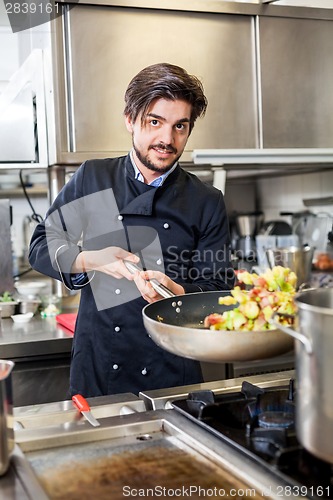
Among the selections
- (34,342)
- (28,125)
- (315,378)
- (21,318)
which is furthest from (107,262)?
(28,125)

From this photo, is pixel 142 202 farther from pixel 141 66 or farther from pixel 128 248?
pixel 141 66

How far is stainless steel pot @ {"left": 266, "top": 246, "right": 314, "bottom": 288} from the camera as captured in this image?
2943 mm

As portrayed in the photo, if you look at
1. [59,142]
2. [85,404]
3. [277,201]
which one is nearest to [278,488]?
[85,404]

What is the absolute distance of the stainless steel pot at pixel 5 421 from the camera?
91cm

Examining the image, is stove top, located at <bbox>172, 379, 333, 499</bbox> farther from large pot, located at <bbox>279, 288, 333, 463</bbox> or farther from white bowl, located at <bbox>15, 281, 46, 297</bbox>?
white bowl, located at <bbox>15, 281, 46, 297</bbox>

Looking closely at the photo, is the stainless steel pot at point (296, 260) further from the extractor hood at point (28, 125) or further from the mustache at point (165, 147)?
the mustache at point (165, 147)

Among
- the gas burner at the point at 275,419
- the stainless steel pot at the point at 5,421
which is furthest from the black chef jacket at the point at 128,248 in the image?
the stainless steel pot at the point at 5,421

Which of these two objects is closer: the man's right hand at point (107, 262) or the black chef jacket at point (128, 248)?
the man's right hand at point (107, 262)

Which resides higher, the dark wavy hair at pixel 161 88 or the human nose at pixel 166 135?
the dark wavy hair at pixel 161 88

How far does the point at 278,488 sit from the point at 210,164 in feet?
6.83

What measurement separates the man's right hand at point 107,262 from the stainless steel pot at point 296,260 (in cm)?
138

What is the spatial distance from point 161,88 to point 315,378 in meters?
1.21

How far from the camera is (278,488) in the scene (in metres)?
0.83

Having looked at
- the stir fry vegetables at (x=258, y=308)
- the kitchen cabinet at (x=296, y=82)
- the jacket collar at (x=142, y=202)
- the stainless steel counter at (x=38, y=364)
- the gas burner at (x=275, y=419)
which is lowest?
the stainless steel counter at (x=38, y=364)
